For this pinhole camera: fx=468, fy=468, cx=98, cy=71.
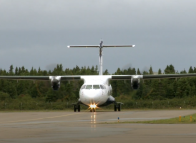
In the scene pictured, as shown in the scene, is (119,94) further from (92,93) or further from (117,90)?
(92,93)

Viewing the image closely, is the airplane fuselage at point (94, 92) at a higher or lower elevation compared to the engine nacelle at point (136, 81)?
lower

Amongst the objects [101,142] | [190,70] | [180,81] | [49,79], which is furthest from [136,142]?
[190,70]

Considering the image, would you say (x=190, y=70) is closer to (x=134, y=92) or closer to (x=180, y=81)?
(x=180, y=81)

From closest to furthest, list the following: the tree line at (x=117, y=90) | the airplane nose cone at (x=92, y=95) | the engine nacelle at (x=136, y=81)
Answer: the airplane nose cone at (x=92, y=95), the engine nacelle at (x=136, y=81), the tree line at (x=117, y=90)

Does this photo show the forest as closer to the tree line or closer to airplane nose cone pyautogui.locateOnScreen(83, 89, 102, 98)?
the tree line

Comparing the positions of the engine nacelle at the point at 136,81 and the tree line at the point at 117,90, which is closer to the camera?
the engine nacelle at the point at 136,81

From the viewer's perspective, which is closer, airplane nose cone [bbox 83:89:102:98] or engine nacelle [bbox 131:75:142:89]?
airplane nose cone [bbox 83:89:102:98]

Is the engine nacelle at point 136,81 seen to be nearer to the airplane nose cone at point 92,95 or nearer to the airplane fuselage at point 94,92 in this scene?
the airplane fuselage at point 94,92

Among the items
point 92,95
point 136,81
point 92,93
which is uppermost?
point 136,81

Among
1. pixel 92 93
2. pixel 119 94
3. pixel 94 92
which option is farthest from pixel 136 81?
pixel 119 94

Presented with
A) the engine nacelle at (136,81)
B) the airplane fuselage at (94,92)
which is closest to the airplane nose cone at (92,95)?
the airplane fuselage at (94,92)

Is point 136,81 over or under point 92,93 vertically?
over

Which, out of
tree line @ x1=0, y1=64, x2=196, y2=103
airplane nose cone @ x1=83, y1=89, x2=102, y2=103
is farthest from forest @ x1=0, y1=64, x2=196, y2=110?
airplane nose cone @ x1=83, y1=89, x2=102, y2=103

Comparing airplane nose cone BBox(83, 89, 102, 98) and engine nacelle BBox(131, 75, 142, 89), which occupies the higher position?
engine nacelle BBox(131, 75, 142, 89)
